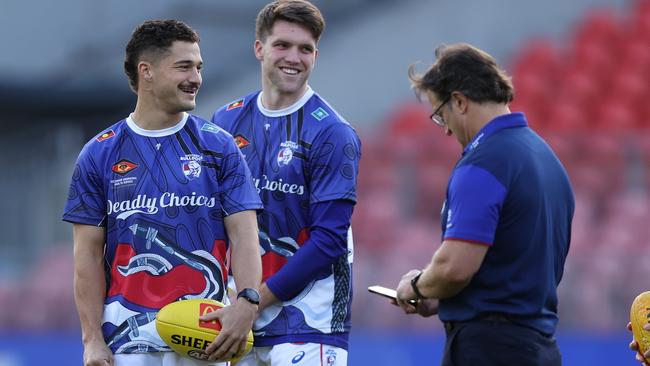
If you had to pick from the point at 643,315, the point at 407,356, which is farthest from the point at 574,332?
the point at 643,315

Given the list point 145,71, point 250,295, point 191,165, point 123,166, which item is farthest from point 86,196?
point 250,295

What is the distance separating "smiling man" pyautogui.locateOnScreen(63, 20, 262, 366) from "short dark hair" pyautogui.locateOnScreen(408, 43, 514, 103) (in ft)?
2.92

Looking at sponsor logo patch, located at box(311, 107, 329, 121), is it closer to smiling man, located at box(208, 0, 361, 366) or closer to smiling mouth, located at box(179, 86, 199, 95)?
smiling man, located at box(208, 0, 361, 366)

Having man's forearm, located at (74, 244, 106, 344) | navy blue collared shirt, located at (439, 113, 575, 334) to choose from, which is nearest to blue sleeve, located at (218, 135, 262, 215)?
man's forearm, located at (74, 244, 106, 344)

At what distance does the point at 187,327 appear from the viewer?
15.7 feet

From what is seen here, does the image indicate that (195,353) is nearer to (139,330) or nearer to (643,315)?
(139,330)

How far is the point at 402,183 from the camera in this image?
37.5 ft

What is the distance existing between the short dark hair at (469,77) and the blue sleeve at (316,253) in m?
0.90

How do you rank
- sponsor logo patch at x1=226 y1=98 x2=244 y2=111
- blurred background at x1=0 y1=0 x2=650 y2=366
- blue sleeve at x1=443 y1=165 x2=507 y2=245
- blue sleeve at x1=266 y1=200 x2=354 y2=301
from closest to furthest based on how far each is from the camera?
blue sleeve at x1=443 y1=165 x2=507 y2=245
blue sleeve at x1=266 y1=200 x2=354 y2=301
sponsor logo patch at x1=226 y1=98 x2=244 y2=111
blurred background at x1=0 y1=0 x2=650 y2=366

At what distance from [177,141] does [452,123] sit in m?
1.10

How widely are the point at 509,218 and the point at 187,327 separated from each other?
1.24 metres

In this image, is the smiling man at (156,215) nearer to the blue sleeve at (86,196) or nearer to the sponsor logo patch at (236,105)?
the blue sleeve at (86,196)

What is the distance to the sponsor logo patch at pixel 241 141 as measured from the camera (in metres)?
5.60

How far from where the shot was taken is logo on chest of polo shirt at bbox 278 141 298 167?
5477 mm
